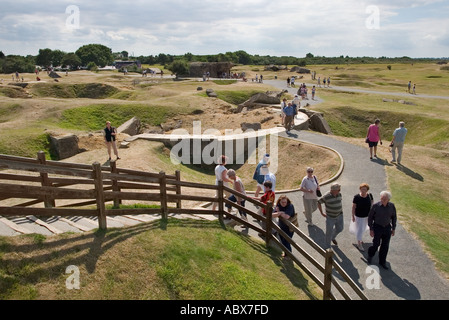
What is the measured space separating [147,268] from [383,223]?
19.1 ft

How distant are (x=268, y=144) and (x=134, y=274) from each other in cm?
1596

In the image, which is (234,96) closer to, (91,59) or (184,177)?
(184,177)

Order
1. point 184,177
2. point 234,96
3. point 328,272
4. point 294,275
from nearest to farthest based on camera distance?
point 328,272 < point 294,275 < point 184,177 < point 234,96

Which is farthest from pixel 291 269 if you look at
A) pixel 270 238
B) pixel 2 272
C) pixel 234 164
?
pixel 234 164

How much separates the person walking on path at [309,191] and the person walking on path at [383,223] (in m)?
2.11

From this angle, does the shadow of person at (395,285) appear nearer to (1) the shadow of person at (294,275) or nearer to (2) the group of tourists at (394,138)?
(1) the shadow of person at (294,275)

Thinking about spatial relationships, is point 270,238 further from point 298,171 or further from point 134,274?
point 298,171

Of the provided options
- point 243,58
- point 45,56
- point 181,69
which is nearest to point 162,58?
point 243,58

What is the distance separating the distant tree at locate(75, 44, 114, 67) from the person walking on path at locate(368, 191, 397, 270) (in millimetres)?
131809

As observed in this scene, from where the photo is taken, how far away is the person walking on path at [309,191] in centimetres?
1023

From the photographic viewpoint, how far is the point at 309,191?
10320mm

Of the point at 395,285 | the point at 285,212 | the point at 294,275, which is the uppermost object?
the point at 285,212

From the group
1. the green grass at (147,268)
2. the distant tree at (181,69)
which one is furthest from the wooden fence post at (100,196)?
the distant tree at (181,69)

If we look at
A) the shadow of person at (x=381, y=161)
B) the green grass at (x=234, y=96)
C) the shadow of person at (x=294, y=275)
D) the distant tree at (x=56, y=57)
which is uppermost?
the distant tree at (x=56, y=57)
